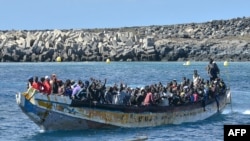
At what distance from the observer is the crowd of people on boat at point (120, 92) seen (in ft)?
94.5

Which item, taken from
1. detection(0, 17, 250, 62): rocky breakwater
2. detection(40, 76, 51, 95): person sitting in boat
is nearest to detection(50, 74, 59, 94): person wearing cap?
detection(40, 76, 51, 95): person sitting in boat

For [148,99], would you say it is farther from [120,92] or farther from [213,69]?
[213,69]

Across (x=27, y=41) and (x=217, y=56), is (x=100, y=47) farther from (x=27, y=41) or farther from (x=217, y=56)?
(x=217, y=56)

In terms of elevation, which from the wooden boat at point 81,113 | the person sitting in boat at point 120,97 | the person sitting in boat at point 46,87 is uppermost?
the person sitting in boat at point 46,87

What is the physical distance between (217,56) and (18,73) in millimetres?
48651

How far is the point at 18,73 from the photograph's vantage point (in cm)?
7794

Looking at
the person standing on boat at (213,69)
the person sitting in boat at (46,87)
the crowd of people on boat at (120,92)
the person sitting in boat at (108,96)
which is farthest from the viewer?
the person standing on boat at (213,69)

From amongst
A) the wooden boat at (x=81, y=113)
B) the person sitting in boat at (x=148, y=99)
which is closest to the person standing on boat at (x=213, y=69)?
the wooden boat at (x=81, y=113)

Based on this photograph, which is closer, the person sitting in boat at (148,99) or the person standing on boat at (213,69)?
the person sitting in boat at (148,99)

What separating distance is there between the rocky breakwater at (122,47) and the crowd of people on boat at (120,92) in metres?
69.4

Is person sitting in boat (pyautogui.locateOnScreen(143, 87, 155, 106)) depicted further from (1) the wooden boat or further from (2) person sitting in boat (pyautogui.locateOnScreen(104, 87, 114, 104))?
(2) person sitting in boat (pyautogui.locateOnScreen(104, 87, 114, 104))

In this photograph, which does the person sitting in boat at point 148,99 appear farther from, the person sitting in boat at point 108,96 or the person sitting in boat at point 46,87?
the person sitting in boat at point 46,87

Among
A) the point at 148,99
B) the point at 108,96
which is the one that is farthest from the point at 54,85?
the point at 148,99

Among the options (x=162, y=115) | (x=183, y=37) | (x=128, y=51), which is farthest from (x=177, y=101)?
(x=183, y=37)
